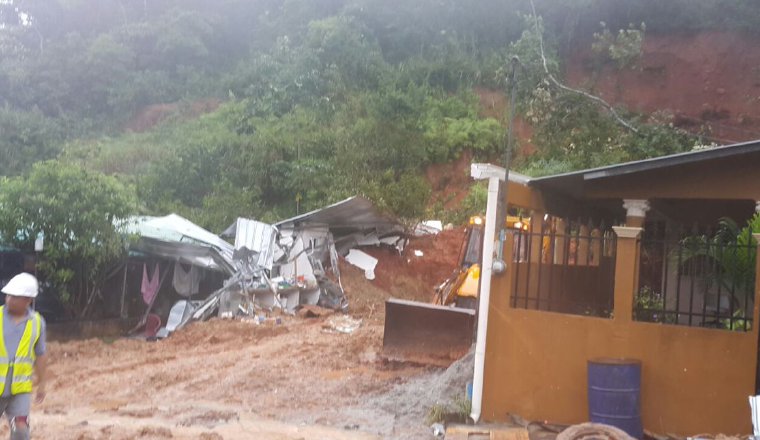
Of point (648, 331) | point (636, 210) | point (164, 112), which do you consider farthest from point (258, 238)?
point (164, 112)

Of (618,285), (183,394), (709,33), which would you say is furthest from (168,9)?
(618,285)

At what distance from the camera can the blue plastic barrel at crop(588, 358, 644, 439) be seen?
775cm

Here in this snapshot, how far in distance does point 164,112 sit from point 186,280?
2526cm

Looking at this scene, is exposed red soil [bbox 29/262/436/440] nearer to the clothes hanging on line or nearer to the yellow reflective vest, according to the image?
the clothes hanging on line

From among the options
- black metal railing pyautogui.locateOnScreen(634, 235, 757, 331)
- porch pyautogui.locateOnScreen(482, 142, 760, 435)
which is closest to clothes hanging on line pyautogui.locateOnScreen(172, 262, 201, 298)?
porch pyautogui.locateOnScreen(482, 142, 760, 435)

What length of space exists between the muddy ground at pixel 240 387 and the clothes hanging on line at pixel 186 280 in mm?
1576

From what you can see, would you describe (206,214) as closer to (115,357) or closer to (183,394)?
(115,357)

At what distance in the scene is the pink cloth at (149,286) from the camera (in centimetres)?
1727

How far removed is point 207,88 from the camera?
142 ft

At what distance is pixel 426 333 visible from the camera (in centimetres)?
1215

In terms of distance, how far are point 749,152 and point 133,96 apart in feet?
128

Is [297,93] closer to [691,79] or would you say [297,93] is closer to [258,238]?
[258,238]

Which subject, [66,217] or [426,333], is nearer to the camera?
[426,333]

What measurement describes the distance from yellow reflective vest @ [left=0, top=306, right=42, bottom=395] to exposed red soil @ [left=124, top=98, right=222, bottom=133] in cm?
3585
